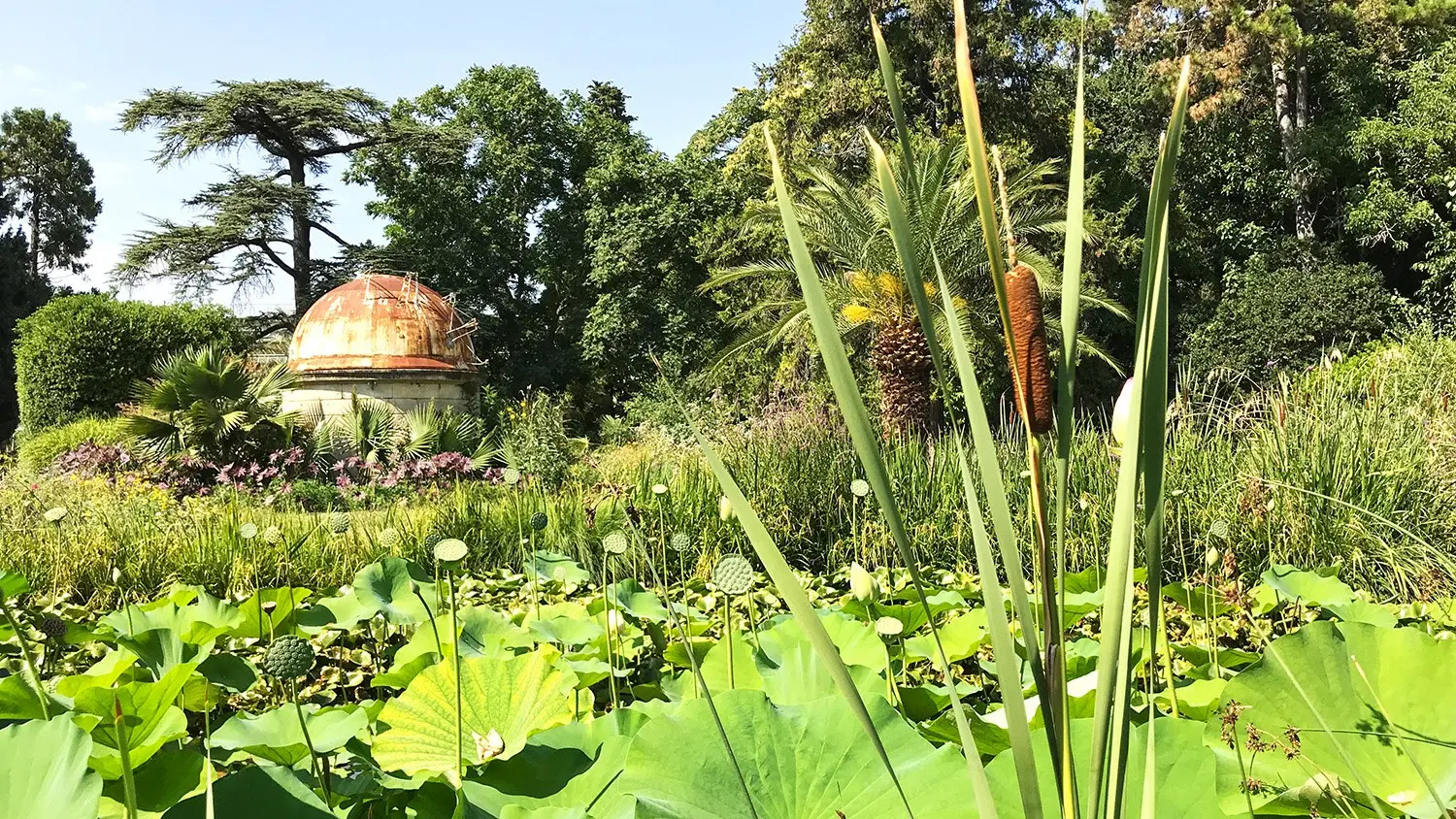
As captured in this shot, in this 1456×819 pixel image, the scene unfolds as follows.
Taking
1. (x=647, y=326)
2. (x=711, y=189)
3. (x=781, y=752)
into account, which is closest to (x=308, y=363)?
(x=647, y=326)

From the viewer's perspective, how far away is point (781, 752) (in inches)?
31.0

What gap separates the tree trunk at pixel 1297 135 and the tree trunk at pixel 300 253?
20201 mm

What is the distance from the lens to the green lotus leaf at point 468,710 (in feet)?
3.17

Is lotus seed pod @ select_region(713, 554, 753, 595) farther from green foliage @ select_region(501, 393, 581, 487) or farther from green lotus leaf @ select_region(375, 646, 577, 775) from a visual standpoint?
green foliage @ select_region(501, 393, 581, 487)

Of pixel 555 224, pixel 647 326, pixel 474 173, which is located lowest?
pixel 647 326

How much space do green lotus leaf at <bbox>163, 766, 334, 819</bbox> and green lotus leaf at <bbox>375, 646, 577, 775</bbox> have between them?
198mm

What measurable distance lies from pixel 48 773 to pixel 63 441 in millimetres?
14369

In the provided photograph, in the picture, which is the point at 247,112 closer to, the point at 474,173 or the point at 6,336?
the point at 474,173

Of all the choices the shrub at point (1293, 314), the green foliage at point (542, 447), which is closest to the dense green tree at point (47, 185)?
the green foliage at point (542, 447)

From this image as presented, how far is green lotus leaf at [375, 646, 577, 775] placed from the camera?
0.97 meters

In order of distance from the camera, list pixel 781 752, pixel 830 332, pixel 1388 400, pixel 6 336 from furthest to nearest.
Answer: pixel 6 336 < pixel 1388 400 < pixel 781 752 < pixel 830 332

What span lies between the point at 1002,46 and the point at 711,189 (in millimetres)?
6483

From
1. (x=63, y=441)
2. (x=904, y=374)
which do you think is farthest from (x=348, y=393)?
(x=904, y=374)

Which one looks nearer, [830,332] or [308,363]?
[830,332]
